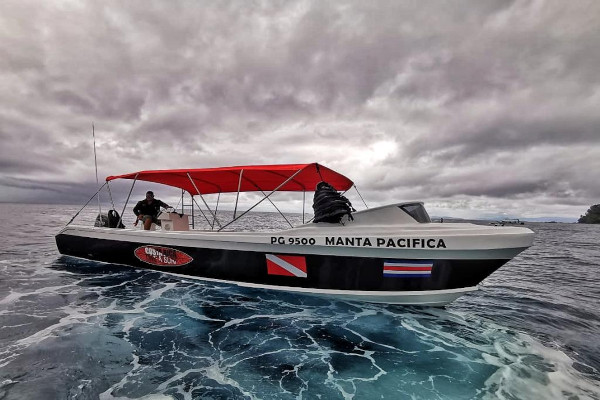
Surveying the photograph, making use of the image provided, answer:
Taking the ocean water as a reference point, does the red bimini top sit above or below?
above

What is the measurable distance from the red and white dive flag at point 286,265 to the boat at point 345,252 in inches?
1.0

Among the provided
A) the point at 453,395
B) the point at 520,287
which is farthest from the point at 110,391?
the point at 520,287

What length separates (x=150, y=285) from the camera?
8.02m

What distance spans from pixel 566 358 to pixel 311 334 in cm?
434

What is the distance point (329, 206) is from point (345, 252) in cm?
115

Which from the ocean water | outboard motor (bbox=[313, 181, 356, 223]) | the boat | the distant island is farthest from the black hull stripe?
the distant island

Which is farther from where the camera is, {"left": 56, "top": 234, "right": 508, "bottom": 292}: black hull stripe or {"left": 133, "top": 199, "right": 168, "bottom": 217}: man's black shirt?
{"left": 133, "top": 199, "right": 168, "bottom": 217}: man's black shirt

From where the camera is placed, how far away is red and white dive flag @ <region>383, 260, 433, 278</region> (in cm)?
572

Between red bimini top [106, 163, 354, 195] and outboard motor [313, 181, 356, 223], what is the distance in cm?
78

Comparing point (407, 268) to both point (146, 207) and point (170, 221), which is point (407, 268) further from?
point (146, 207)

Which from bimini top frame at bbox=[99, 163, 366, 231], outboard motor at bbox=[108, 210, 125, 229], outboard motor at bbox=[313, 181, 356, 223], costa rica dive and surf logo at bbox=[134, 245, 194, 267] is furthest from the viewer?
outboard motor at bbox=[108, 210, 125, 229]

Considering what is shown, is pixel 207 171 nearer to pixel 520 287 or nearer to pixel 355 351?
pixel 355 351

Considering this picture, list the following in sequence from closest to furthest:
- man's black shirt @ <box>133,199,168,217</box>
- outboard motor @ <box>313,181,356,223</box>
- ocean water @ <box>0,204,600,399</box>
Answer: ocean water @ <box>0,204,600,399</box> < outboard motor @ <box>313,181,356,223</box> < man's black shirt @ <box>133,199,168,217</box>

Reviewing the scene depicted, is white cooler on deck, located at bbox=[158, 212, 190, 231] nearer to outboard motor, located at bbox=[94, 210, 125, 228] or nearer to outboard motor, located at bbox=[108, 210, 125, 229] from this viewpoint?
outboard motor, located at bbox=[108, 210, 125, 229]
